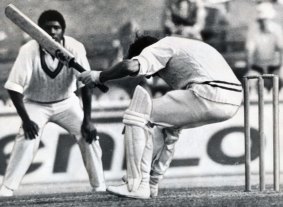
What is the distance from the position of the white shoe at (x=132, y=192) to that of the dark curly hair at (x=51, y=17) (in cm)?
171

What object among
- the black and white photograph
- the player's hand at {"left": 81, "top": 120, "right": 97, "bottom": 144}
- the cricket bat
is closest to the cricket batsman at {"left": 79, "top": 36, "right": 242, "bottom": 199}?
the black and white photograph

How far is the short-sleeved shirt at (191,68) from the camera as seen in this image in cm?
482

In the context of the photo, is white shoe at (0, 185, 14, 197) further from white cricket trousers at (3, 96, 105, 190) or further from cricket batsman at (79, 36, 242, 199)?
cricket batsman at (79, 36, 242, 199)

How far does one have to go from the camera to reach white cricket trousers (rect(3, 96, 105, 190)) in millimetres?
5742

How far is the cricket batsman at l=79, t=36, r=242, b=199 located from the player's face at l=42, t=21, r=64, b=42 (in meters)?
0.91

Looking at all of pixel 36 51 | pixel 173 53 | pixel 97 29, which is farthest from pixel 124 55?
pixel 173 53

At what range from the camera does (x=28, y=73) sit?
18.9ft

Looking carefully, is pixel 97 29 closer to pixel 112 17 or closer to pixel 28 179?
pixel 112 17

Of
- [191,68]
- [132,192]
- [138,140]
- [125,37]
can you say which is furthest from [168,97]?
[125,37]

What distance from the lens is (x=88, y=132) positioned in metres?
5.85

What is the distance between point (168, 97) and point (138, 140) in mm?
375

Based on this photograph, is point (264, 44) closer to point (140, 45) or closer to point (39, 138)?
point (140, 45)

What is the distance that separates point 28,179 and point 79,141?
527 mm

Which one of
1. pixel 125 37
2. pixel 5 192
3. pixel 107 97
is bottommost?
pixel 5 192
